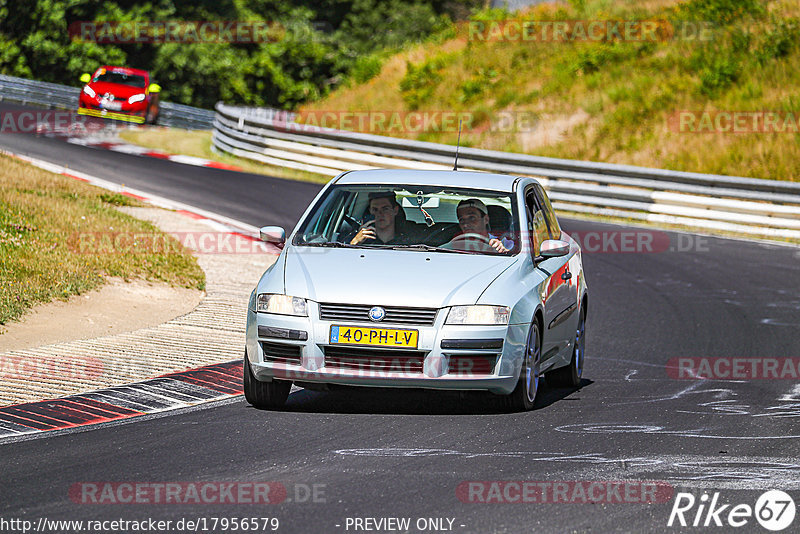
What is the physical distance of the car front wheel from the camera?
830cm

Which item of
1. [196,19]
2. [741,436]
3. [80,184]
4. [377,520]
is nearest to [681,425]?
[741,436]

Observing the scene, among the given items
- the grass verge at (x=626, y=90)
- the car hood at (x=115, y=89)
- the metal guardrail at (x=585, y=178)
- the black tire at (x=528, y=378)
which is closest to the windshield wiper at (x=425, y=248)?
the black tire at (x=528, y=378)

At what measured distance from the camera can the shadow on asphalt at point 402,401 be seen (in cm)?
835

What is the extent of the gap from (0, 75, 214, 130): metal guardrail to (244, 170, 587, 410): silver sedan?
104 feet

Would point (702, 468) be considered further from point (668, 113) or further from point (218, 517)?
point (668, 113)

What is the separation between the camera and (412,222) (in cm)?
914

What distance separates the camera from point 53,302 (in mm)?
12305

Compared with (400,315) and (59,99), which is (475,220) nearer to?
(400,315)

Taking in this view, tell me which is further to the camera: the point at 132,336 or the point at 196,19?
the point at 196,19

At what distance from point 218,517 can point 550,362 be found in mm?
3749

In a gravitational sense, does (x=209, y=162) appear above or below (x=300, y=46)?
below

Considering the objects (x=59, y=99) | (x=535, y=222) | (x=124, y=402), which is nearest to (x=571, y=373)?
(x=535, y=222)

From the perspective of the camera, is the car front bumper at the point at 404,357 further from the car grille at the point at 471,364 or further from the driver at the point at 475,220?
the driver at the point at 475,220

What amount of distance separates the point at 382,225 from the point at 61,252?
669 cm
